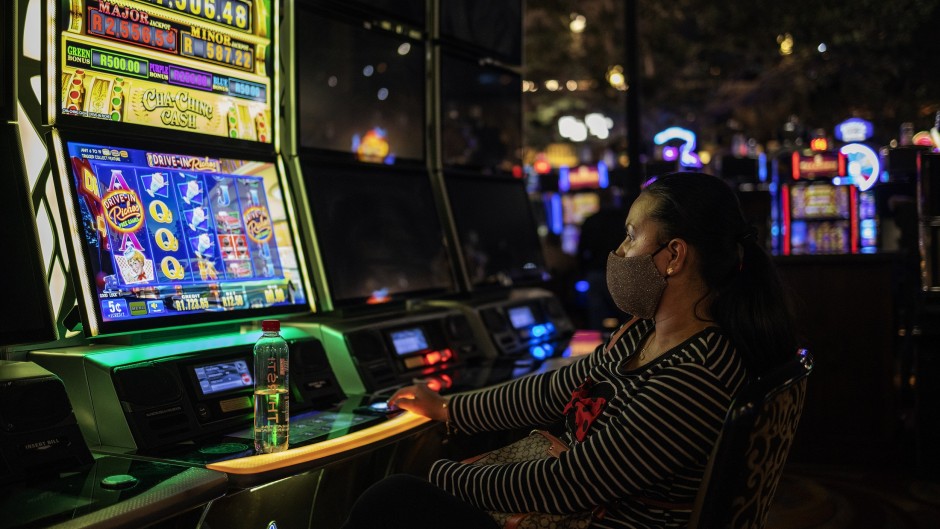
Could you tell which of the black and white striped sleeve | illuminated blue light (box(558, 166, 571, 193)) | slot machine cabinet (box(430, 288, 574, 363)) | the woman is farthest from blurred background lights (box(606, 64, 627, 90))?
the black and white striped sleeve

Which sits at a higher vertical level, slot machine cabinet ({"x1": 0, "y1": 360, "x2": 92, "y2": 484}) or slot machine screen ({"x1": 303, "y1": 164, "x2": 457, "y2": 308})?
slot machine screen ({"x1": 303, "y1": 164, "x2": 457, "y2": 308})

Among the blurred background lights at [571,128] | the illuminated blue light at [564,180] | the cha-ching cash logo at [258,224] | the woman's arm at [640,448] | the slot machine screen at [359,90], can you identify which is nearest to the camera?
the woman's arm at [640,448]

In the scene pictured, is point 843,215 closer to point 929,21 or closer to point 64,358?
point 929,21

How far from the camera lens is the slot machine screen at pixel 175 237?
224cm

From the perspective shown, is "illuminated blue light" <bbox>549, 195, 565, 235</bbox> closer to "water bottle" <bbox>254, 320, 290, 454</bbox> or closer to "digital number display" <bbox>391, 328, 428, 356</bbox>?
"digital number display" <bbox>391, 328, 428, 356</bbox>

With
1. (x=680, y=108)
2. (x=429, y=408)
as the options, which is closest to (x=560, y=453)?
(x=429, y=408)

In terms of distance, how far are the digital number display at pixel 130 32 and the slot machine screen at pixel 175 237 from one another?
0.29 meters

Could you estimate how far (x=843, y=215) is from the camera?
30.0ft

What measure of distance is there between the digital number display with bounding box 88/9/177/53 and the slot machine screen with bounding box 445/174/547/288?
1549 mm

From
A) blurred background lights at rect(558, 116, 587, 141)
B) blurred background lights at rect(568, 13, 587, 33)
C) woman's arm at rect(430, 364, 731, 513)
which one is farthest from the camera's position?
blurred background lights at rect(558, 116, 587, 141)

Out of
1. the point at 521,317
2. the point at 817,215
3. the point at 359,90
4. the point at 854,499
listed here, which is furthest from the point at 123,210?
the point at 817,215

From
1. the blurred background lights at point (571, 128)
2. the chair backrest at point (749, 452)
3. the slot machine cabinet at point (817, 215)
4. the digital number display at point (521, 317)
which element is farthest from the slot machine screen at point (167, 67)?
the blurred background lights at point (571, 128)

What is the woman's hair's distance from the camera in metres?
1.87

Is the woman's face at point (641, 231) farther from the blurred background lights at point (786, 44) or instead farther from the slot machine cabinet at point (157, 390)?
the blurred background lights at point (786, 44)
